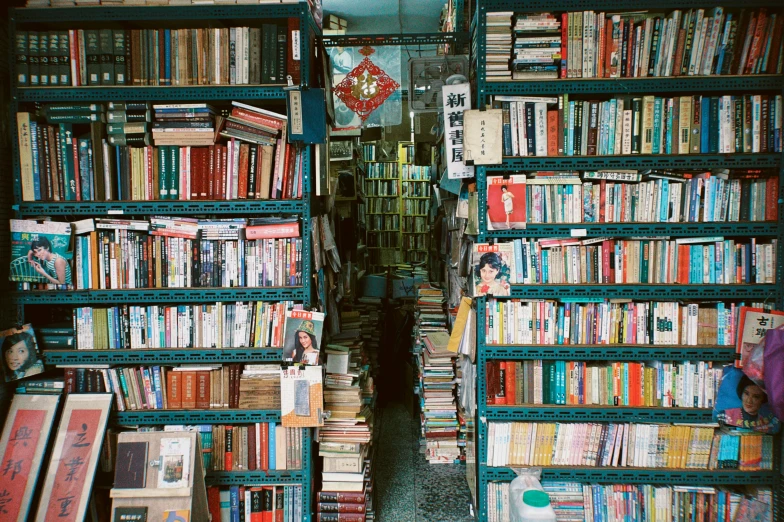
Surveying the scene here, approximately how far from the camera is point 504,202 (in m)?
2.56

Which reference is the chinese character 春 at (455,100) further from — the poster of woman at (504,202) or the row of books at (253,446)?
the row of books at (253,446)

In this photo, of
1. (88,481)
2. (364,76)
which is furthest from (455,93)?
(88,481)

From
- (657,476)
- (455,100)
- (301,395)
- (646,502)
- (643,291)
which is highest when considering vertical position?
(455,100)

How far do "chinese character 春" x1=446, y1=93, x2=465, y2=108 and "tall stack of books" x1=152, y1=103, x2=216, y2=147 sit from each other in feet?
4.08

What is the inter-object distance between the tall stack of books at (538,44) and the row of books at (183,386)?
6.64ft

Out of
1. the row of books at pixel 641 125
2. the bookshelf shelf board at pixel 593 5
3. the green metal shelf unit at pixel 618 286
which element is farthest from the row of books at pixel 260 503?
the bookshelf shelf board at pixel 593 5

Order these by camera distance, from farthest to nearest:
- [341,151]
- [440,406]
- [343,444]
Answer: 1. [341,151]
2. [440,406]
3. [343,444]

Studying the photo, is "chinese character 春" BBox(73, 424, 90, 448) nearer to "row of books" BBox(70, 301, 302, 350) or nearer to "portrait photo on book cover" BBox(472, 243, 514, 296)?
"row of books" BBox(70, 301, 302, 350)

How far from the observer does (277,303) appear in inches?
105

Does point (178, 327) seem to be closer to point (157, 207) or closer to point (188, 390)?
point (188, 390)

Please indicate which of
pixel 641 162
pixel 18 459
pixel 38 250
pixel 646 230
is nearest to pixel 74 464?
pixel 18 459

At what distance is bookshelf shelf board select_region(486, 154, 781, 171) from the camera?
254cm

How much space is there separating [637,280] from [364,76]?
2032 millimetres

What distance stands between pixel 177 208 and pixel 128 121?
517mm
